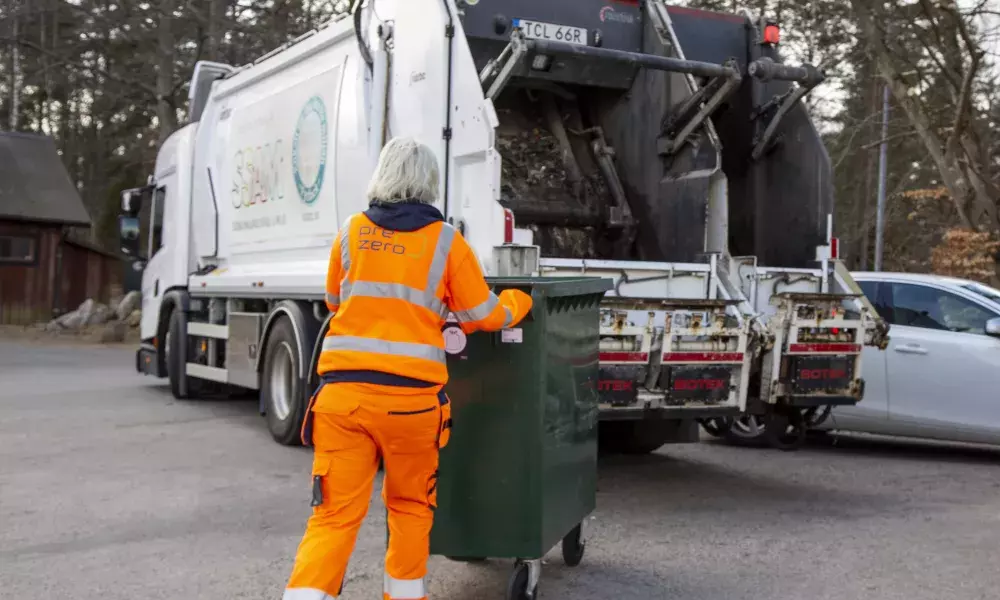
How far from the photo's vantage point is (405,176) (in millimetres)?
3838

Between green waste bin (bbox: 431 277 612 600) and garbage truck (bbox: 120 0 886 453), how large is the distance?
1.67 metres

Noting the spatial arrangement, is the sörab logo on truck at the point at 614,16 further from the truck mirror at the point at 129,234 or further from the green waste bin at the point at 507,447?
the truck mirror at the point at 129,234

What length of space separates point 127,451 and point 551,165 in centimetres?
366

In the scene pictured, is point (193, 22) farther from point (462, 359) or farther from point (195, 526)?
point (462, 359)

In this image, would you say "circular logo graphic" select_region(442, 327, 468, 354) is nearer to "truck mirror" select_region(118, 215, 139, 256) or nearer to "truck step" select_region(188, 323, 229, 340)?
"truck step" select_region(188, 323, 229, 340)

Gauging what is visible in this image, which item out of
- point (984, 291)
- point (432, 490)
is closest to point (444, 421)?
point (432, 490)

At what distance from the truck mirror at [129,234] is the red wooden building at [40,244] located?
16758mm

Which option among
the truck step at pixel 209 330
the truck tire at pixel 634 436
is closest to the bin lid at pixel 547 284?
the truck tire at pixel 634 436

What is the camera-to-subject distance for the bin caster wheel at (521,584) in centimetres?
409

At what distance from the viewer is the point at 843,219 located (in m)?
28.7

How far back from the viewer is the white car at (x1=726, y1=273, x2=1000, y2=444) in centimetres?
779

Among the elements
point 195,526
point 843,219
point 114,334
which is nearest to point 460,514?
point 195,526

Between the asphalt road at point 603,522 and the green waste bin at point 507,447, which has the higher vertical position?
the green waste bin at point 507,447

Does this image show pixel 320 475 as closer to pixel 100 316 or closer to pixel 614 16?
pixel 614 16
